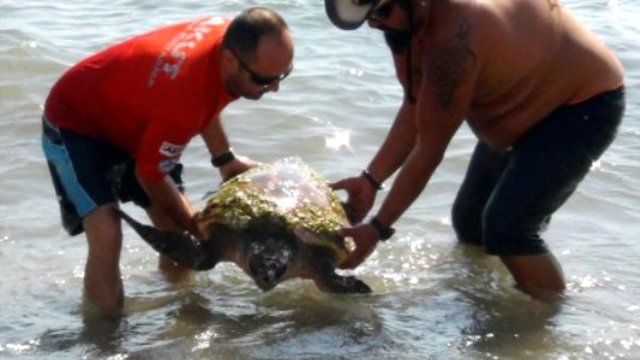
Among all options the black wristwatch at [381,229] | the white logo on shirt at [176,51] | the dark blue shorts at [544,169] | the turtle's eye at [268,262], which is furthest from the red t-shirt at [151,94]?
the dark blue shorts at [544,169]

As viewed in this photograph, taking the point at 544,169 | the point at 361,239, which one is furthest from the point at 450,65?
the point at 361,239

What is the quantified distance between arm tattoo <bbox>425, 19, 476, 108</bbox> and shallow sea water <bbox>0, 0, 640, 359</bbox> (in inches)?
43.3

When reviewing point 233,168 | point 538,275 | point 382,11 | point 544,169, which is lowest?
point 538,275

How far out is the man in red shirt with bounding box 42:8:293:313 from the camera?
16.1 ft

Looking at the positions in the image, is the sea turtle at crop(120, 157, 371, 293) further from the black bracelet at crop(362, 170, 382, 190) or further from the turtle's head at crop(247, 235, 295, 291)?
the black bracelet at crop(362, 170, 382, 190)

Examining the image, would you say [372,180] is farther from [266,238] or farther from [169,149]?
[169,149]

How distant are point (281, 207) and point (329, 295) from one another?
0.57 m

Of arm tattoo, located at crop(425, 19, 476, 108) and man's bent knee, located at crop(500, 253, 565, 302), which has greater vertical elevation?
arm tattoo, located at crop(425, 19, 476, 108)

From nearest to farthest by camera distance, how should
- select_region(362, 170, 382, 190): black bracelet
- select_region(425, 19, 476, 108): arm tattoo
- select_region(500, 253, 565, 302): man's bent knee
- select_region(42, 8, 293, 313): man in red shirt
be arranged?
select_region(425, 19, 476, 108): arm tattoo
select_region(42, 8, 293, 313): man in red shirt
select_region(500, 253, 565, 302): man's bent knee
select_region(362, 170, 382, 190): black bracelet

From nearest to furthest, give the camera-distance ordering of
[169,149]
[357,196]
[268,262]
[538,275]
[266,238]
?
[169,149]
[268,262]
[266,238]
[538,275]
[357,196]

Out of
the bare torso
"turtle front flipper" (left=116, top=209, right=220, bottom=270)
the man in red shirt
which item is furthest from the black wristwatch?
"turtle front flipper" (left=116, top=209, right=220, bottom=270)

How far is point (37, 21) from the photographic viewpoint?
11562 millimetres

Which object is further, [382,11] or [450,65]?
[450,65]

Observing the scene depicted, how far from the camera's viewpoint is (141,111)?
5.04 m
